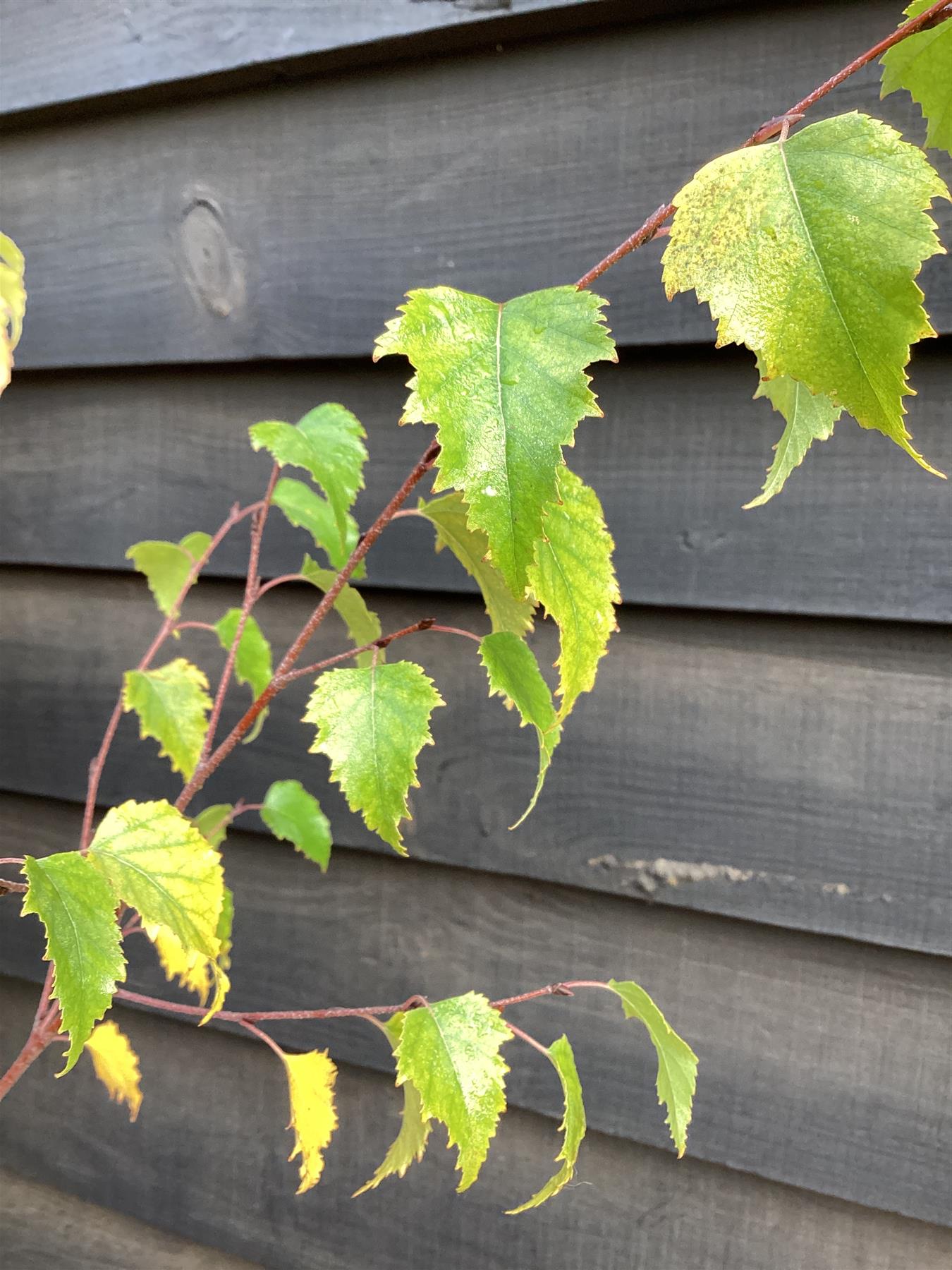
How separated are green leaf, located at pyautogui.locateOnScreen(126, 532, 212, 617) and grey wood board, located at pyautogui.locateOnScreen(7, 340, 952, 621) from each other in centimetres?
14

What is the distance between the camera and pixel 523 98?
0.75 meters

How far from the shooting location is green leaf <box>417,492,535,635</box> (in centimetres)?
51

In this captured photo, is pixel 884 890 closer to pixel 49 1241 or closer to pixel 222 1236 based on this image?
pixel 222 1236

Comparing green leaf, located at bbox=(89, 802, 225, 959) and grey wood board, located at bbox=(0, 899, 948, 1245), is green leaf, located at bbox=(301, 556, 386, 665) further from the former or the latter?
grey wood board, located at bbox=(0, 899, 948, 1245)

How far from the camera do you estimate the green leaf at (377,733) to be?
18.8 inches

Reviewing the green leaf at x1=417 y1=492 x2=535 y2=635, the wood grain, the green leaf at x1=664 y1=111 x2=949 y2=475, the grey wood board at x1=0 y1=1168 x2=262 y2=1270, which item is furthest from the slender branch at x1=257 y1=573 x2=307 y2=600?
the grey wood board at x1=0 y1=1168 x2=262 y2=1270

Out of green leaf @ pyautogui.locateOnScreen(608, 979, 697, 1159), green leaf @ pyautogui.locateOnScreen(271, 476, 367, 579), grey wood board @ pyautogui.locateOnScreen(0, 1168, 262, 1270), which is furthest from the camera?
grey wood board @ pyautogui.locateOnScreen(0, 1168, 262, 1270)

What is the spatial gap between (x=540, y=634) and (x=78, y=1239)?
92 cm

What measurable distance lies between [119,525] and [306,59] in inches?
18.0

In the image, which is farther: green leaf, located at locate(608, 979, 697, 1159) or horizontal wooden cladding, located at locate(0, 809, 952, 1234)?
horizontal wooden cladding, located at locate(0, 809, 952, 1234)

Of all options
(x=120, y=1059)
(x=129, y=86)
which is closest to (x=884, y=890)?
(x=120, y=1059)

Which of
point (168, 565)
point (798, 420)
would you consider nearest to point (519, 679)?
point (798, 420)

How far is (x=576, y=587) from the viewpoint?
0.40 meters

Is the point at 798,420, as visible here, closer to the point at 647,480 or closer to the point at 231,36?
the point at 647,480
